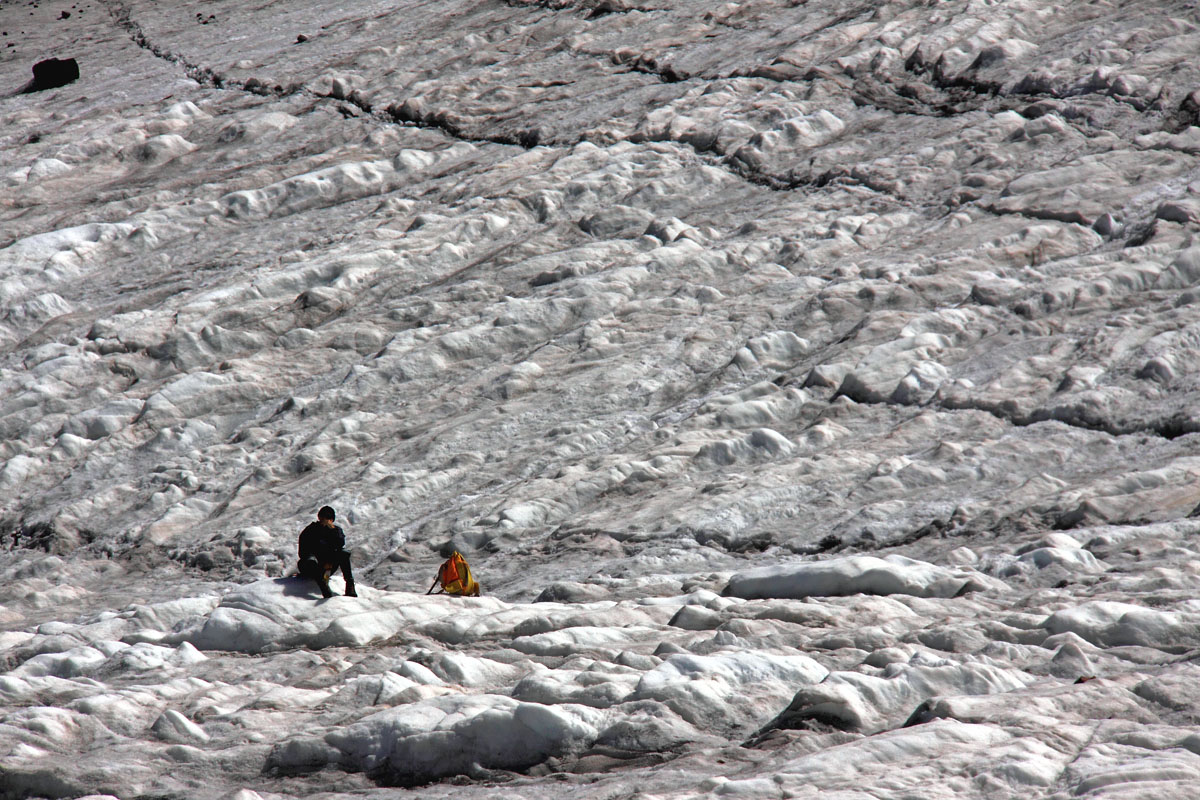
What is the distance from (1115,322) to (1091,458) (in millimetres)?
2482

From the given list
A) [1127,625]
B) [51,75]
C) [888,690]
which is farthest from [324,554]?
[51,75]

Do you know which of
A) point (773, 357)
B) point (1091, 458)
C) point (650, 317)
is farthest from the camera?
point (650, 317)

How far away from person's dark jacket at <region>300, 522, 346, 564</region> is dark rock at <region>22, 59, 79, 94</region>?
17.9 metres

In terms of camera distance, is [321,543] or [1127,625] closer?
[1127,625]

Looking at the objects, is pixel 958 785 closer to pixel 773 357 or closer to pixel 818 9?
pixel 773 357

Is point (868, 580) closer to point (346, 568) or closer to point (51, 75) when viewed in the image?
point (346, 568)

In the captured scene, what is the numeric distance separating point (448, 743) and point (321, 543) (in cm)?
331

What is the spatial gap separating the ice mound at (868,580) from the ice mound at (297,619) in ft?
8.22

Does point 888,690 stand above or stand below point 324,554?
above

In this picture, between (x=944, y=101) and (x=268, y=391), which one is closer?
(x=268, y=391)

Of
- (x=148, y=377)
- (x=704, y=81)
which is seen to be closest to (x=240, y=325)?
(x=148, y=377)

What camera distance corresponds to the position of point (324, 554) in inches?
352

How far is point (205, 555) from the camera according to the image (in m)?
11.5

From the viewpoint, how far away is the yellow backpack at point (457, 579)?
9.91 meters
